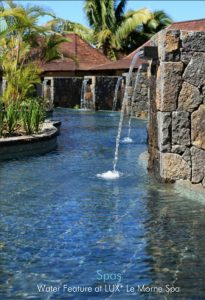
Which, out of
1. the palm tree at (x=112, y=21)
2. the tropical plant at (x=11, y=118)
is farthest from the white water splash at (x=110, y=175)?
the palm tree at (x=112, y=21)

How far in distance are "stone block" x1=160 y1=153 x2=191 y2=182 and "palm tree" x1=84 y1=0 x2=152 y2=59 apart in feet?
105

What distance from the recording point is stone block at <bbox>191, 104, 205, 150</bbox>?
7.15 metres

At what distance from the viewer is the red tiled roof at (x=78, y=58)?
112 ft

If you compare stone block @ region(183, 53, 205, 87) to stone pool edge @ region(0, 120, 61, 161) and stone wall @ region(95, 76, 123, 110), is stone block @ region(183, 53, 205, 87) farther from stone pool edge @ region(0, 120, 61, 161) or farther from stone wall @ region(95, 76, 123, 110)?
stone wall @ region(95, 76, 123, 110)

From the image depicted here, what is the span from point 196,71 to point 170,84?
360mm

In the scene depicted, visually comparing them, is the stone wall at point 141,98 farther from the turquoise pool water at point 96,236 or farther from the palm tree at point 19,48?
the turquoise pool water at point 96,236

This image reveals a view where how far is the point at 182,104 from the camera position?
718 cm

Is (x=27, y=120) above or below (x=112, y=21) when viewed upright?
below

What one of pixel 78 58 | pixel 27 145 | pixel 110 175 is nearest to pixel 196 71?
pixel 110 175

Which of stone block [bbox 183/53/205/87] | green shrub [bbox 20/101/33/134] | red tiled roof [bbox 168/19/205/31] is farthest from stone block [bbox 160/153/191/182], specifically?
red tiled roof [bbox 168/19/205/31]

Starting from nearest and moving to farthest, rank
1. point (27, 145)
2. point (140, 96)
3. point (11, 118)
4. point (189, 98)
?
point (189, 98)
point (27, 145)
point (11, 118)
point (140, 96)

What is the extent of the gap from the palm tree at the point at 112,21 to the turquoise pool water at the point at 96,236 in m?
31.1

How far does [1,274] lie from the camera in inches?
166

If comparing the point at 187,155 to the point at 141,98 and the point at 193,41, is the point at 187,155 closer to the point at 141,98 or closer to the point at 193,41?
the point at 193,41
